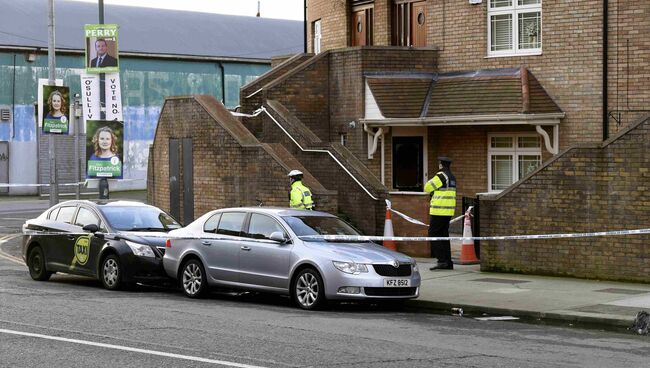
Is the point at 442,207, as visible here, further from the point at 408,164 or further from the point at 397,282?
the point at 408,164

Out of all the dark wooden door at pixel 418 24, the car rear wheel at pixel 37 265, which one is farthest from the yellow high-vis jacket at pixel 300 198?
the dark wooden door at pixel 418 24

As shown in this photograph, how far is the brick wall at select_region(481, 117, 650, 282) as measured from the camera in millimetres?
17000

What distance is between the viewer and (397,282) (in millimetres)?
15016

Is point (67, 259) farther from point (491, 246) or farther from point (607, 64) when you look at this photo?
point (607, 64)

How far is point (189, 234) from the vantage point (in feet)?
55.6

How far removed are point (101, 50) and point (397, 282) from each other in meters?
15.8

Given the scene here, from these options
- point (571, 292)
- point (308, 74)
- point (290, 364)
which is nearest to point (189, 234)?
point (571, 292)

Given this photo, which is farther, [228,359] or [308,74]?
[308,74]

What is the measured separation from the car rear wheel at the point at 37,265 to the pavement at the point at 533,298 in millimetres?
6393

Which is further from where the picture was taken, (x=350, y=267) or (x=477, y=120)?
(x=477, y=120)

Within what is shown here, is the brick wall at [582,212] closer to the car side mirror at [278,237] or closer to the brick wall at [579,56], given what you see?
the brick wall at [579,56]

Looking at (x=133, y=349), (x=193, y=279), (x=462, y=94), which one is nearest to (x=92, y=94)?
(x=462, y=94)

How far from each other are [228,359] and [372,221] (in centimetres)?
1183

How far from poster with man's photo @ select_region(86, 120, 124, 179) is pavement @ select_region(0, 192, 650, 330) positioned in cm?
1015
